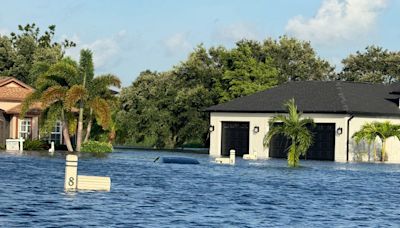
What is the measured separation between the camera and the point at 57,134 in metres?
73.5

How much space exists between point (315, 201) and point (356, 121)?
119 feet

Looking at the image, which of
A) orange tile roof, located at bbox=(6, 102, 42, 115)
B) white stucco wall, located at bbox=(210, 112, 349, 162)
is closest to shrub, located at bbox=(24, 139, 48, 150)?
orange tile roof, located at bbox=(6, 102, 42, 115)

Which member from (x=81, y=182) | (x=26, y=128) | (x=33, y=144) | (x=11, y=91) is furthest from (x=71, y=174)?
(x=11, y=91)

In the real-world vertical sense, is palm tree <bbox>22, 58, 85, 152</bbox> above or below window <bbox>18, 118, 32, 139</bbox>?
above

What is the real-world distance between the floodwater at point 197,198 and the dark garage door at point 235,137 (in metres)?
21.7

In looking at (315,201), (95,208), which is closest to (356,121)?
(315,201)

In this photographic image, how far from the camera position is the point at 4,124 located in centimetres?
7194

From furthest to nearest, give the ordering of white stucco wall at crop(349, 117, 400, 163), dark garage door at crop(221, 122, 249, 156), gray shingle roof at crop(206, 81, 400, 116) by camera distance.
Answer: dark garage door at crop(221, 122, 249, 156) < gray shingle roof at crop(206, 81, 400, 116) < white stucco wall at crop(349, 117, 400, 163)

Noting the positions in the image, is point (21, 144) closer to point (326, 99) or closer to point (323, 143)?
point (323, 143)

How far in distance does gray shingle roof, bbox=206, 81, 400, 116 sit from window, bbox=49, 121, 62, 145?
38.0 ft

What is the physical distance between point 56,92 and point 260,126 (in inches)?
610

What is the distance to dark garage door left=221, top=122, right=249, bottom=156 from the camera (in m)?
72.3

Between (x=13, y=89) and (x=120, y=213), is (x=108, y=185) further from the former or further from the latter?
(x=13, y=89)

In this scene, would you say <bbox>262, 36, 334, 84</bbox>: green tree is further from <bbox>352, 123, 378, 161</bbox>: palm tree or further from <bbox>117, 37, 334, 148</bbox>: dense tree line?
<bbox>352, 123, 378, 161</bbox>: palm tree
